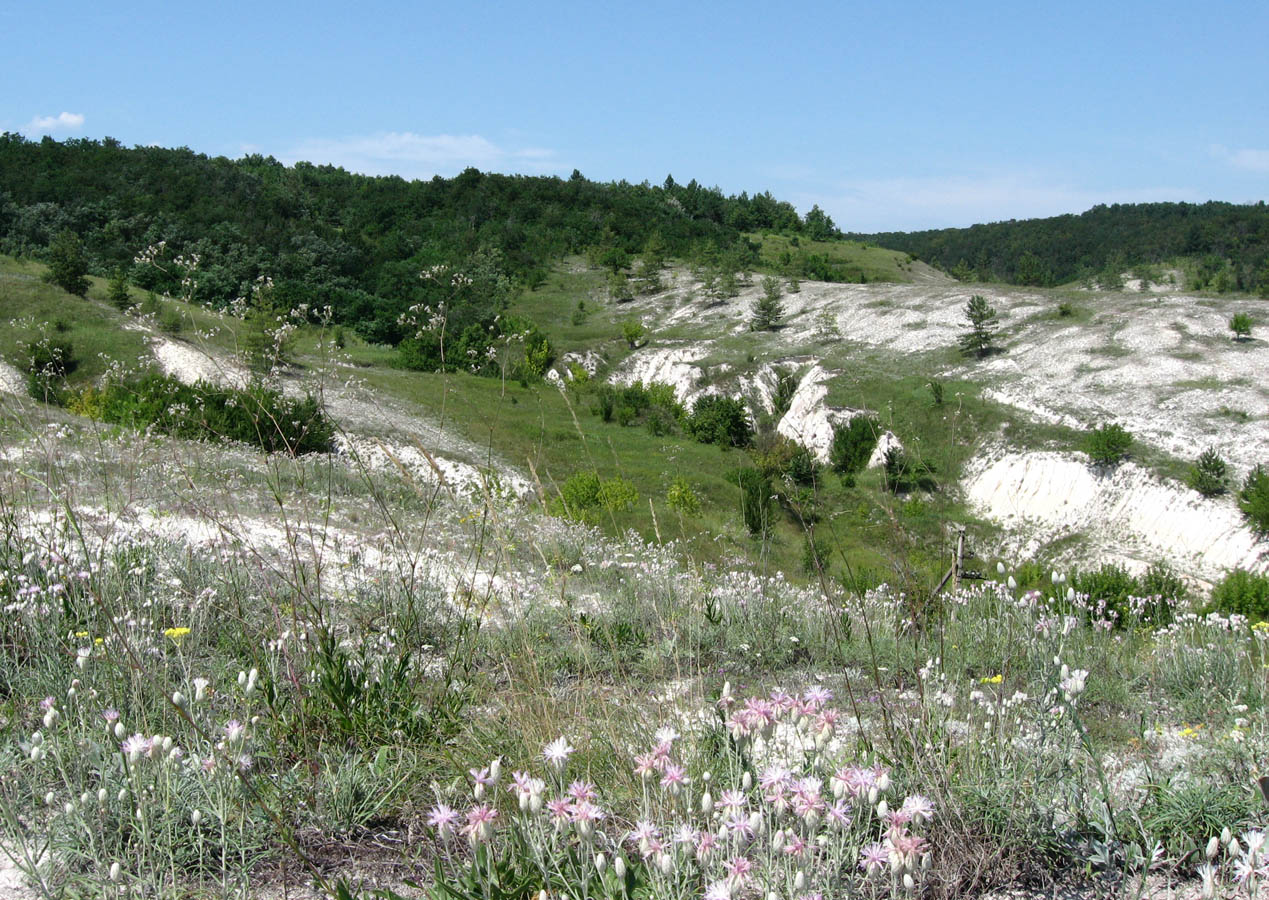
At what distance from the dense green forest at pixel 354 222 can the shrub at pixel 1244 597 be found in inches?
1069

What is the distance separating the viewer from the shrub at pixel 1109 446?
2434cm

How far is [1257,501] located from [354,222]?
214ft

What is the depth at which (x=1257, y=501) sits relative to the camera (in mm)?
20578

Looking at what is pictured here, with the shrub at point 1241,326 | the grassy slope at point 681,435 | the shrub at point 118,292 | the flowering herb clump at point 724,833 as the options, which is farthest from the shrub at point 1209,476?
the shrub at point 118,292

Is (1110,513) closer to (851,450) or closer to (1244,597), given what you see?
(851,450)

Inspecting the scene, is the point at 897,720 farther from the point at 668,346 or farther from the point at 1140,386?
the point at 668,346

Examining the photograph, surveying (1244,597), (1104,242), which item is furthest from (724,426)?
(1104,242)

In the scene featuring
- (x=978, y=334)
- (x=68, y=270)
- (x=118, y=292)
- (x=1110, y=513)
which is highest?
(x=68, y=270)

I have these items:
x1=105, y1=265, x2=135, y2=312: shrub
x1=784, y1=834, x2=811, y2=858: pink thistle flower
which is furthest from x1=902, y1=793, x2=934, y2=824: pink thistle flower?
x1=105, y1=265, x2=135, y2=312: shrub

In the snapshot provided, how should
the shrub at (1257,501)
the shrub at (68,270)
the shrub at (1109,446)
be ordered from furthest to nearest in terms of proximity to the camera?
the shrub at (68,270) < the shrub at (1109,446) < the shrub at (1257,501)

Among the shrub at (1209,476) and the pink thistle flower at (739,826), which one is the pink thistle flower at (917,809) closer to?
the pink thistle flower at (739,826)

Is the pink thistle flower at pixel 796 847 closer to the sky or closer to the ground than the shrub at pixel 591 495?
closer to the sky

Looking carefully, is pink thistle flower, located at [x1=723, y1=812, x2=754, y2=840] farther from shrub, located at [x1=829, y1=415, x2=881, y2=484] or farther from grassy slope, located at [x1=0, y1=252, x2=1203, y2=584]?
shrub, located at [x1=829, y1=415, x2=881, y2=484]

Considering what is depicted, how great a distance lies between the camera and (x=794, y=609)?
582cm
